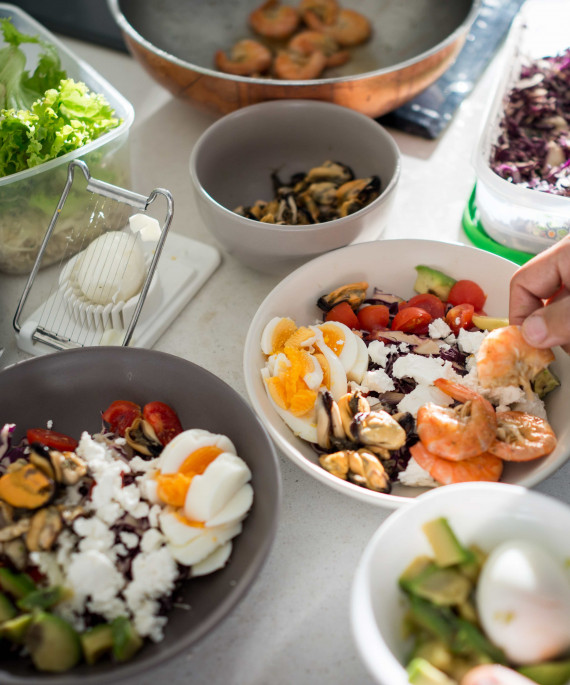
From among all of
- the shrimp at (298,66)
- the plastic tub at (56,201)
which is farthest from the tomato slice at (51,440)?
the shrimp at (298,66)

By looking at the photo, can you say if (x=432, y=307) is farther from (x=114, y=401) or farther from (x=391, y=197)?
(x=114, y=401)

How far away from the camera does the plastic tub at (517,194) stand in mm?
1146

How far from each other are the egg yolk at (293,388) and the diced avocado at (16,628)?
1.39ft

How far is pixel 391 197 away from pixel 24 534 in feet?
2.65

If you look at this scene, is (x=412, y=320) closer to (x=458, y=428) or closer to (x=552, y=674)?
(x=458, y=428)

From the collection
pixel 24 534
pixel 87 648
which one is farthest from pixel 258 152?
pixel 87 648

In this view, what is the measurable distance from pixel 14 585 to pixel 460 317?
75cm

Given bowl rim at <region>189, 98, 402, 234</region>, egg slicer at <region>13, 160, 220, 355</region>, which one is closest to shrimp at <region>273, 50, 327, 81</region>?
bowl rim at <region>189, 98, 402, 234</region>

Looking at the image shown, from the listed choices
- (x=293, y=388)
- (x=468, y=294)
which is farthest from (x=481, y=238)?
(x=293, y=388)

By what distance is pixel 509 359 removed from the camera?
91 cm

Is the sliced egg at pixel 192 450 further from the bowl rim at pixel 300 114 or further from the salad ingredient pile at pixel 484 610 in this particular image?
the bowl rim at pixel 300 114

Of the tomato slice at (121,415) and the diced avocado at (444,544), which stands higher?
the diced avocado at (444,544)

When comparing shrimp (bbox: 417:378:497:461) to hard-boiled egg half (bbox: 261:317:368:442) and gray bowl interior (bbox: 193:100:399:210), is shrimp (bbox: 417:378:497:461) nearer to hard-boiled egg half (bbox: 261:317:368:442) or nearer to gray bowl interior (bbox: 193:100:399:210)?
hard-boiled egg half (bbox: 261:317:368:442)

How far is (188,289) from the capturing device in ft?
4.02
